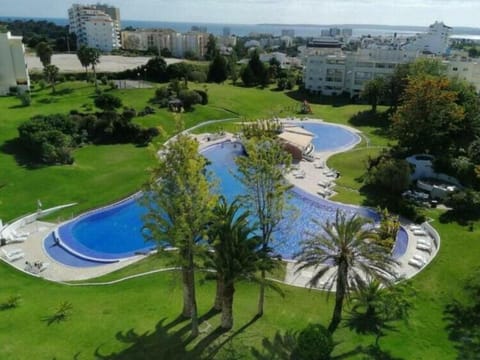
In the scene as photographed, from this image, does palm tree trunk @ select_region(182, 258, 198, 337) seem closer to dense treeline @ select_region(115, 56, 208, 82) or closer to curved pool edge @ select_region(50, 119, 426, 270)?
curved pool edge @ select_region(50, 119, 426, 270)

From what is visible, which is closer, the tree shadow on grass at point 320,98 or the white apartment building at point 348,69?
the tree shadow on grass at point 320,98

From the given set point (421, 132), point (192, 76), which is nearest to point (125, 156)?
point (421, 132)

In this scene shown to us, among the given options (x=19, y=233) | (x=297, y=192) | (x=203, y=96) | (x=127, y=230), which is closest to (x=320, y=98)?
(x=203, y=96)

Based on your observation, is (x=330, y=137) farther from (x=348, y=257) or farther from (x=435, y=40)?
(x=435, y=40)

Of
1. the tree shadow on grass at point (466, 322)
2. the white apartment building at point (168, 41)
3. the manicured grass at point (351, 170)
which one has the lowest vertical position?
the manicured grass at point (351, 170)

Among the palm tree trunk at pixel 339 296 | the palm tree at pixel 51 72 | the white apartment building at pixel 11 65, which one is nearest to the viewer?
the palm tree trunk at pixel 339 296

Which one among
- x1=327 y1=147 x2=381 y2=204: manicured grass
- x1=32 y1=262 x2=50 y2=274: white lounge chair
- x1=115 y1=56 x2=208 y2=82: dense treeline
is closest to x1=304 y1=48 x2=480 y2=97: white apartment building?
x1=115 y1=56 x2=208 y2=82: dense treeline

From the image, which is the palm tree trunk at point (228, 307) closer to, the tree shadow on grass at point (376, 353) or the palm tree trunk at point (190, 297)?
the palm tree trunk at point (190, 297)

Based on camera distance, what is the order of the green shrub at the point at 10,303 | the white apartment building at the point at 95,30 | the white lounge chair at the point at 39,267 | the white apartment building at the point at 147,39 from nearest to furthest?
the green shrub at the point at 10,303 → the white lounge chair at the point at 39,267 → the white apartment building at the point at 95,30 → the white apartment building at the point at 147,39

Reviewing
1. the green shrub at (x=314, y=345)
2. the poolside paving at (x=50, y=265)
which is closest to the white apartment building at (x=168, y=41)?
the poolside paving at (x=50, y=265)
